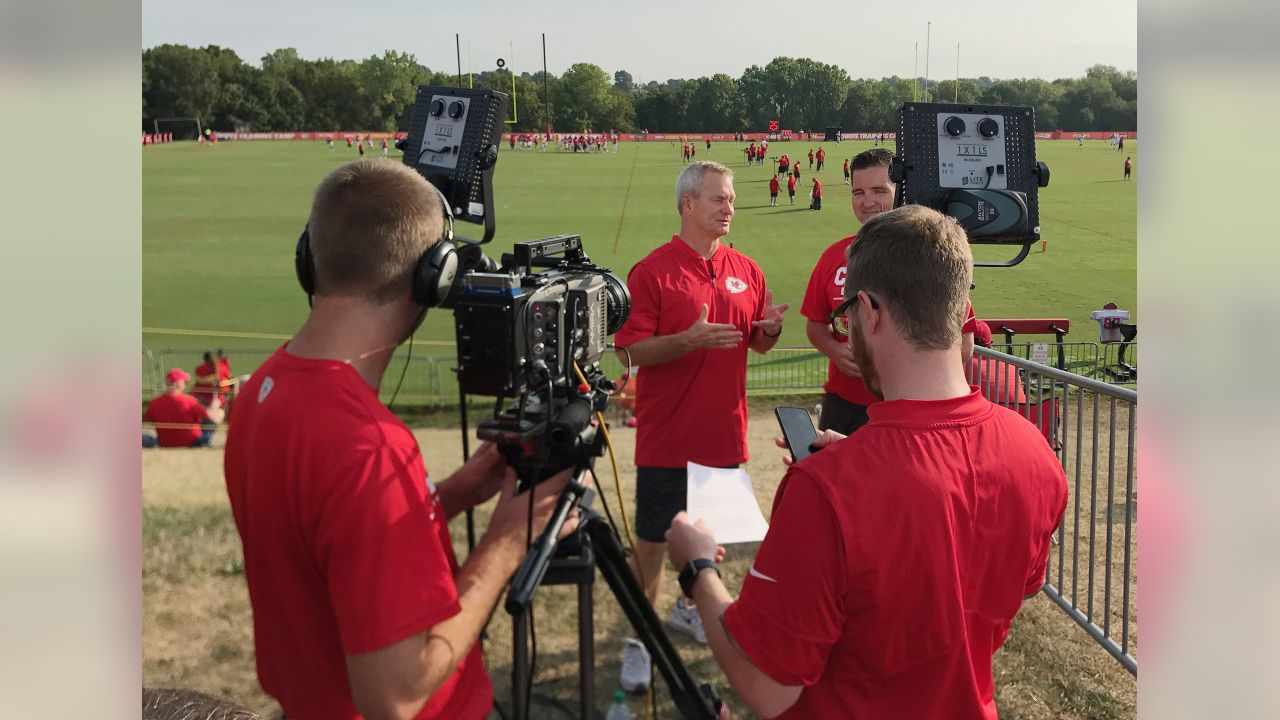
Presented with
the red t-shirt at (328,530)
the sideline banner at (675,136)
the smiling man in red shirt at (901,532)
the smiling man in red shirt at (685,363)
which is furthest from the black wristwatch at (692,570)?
the sideline banner at (675,136)

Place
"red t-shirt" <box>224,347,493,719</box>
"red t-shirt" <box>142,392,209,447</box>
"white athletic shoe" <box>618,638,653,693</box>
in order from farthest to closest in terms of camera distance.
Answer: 1. "red t-shirt" <box>142,392,209,447</box>
2. "white athletic shoe" <box>618,638,653,693</box>
3. "red t-shirt" <box>224,347,493,719</box>

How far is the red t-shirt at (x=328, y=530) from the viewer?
1.54m

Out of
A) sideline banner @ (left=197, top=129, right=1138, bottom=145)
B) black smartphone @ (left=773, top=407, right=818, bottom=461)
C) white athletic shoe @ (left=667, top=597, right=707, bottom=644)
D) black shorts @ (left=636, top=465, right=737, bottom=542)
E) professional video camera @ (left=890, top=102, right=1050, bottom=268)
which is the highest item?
sideline banner @ (left=197, top=129, right=1138, bottom=145)

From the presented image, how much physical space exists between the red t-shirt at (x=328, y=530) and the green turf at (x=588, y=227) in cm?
1357

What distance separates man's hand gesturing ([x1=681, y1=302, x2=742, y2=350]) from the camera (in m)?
4.14

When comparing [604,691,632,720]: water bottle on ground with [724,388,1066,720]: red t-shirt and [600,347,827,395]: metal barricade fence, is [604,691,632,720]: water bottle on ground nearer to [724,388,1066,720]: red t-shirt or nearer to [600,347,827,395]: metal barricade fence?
[724,388,1066,720]: red t-shirt

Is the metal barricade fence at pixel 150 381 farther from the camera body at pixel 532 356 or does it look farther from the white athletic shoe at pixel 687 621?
the camera body at pixel 532 356

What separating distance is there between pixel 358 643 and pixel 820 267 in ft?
11.3

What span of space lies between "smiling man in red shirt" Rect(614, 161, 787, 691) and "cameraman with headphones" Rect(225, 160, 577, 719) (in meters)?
2.44

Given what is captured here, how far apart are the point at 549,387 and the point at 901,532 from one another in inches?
31.2

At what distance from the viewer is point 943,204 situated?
3096 millimetres

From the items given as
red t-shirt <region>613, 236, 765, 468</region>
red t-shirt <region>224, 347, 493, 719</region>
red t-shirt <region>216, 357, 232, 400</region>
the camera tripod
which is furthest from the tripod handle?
red t-shirt <region>216, 357, 232, 400</region>

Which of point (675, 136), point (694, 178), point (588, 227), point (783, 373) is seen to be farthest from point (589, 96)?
point (694, 178)

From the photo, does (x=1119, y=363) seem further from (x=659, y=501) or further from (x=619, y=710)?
(x=619, y=710)
